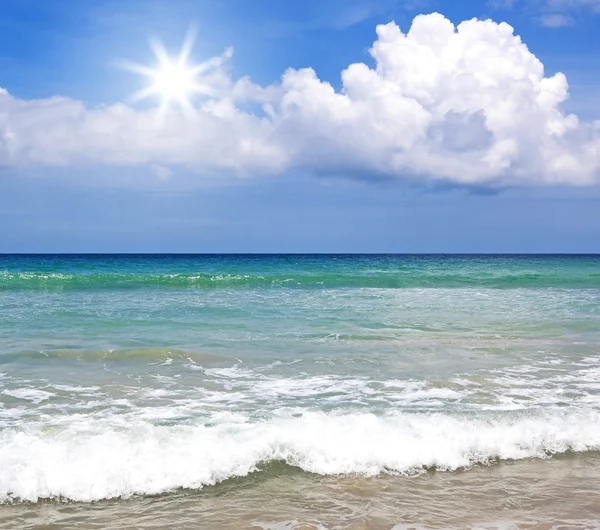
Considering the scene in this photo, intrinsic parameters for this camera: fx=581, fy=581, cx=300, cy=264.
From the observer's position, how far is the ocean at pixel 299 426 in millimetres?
4758

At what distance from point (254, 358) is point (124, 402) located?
3437 mm

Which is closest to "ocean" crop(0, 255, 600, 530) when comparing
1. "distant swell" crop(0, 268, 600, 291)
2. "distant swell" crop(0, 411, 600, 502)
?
"distant swell" crop(0, 411, 600, 502)

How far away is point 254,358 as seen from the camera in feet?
35.4

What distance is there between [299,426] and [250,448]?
0.72 meters

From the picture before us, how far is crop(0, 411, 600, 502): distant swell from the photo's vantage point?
16.8ft

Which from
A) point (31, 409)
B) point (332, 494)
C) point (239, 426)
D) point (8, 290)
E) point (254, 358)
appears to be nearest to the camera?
point (332, 494)

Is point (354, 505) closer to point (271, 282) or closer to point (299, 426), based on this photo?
point (299, 426)

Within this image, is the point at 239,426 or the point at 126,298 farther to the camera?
the point at 126,298

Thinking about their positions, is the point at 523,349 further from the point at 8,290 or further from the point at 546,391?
the point at 8,290

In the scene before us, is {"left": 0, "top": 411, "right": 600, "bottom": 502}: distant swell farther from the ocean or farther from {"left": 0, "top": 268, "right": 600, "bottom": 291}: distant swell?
{"left": 0, "top": 268, "right": 600, "bottom": 291}: distant swell

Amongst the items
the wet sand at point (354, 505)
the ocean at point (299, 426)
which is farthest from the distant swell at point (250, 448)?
the wet sand at point (354, 505)

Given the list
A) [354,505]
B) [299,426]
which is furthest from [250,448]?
[354,505]

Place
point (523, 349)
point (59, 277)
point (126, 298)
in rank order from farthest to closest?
point (59, 277) < point (126, 298) < point (523, 349)

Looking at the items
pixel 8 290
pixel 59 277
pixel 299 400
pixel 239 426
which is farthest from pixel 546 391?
pixel 59 277
